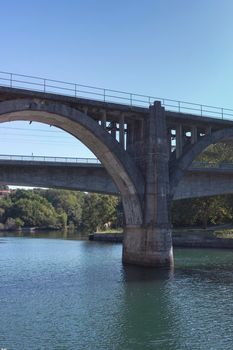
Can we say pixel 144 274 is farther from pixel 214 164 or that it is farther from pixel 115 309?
pixel 214 164

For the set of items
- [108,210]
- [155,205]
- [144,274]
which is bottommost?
[144,274]

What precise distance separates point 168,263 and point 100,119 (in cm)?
1436

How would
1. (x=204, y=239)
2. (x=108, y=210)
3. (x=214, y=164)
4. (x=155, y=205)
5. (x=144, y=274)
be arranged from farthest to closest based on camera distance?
(x=108, y=210) → (x=204, y=239) → (x=214, y=164) → (x=155, y=205) → (x=144, y=274)

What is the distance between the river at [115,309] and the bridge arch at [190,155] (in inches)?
337

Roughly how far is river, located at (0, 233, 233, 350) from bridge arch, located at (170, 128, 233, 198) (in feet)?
28.1

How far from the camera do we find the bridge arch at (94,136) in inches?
1469

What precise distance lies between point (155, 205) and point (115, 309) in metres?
18.2

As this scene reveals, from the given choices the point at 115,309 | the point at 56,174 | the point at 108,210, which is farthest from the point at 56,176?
the point at 108,210

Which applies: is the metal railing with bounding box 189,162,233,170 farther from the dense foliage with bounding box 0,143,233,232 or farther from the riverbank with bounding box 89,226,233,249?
the riverbank with bounding box 89,226,233,249

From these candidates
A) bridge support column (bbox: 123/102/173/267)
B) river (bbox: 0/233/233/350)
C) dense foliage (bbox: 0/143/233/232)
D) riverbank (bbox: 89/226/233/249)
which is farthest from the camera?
dense foliage (bbox: 0/143/233/232)

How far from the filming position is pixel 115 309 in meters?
25.0

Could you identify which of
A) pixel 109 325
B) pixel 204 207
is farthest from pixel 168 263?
pixel 204 207

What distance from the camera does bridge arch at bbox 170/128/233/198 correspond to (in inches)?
1772

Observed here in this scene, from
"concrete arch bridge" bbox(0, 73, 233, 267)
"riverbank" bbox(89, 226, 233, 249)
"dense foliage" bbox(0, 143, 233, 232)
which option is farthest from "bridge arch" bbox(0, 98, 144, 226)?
"dense foliage" bbox(0, 143, 233, 232)
